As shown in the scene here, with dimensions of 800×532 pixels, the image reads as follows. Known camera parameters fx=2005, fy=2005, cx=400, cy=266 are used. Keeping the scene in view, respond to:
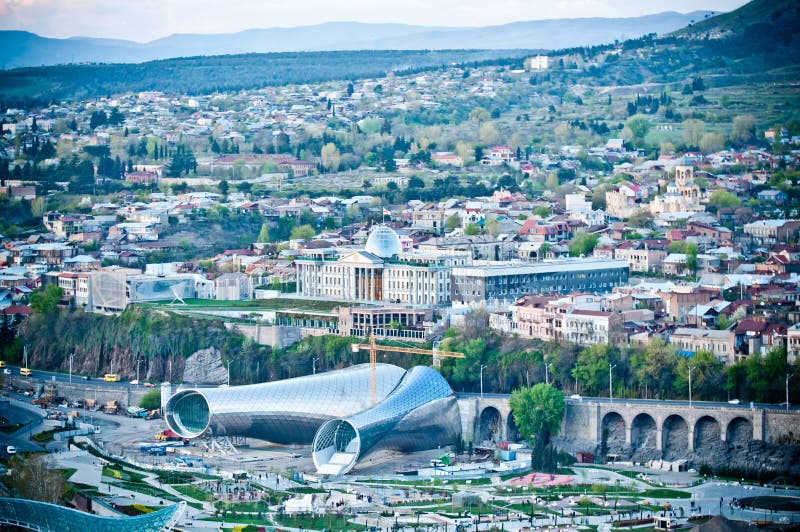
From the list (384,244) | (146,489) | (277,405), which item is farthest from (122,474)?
(384,244)

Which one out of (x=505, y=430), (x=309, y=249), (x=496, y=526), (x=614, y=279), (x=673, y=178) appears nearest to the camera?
(x=496, y=526)

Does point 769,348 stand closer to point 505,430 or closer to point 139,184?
→ point 505,430

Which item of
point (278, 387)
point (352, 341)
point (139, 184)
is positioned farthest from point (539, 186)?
point (278, 387)

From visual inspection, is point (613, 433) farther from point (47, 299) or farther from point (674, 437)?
point (47, 299)

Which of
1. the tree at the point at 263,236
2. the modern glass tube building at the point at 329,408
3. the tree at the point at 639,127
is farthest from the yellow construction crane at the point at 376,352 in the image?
the tree at the point at 639,127

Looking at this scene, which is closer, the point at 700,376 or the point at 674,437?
the point at 674,437

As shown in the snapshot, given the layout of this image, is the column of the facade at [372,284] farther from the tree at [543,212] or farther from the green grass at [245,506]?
the green grass at [245,506]

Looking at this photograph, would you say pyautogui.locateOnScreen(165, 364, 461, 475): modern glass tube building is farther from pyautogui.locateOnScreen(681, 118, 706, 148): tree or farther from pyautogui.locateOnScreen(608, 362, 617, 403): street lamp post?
pyautogui.locateOnScreen(681, 118, 706, 148): tree
